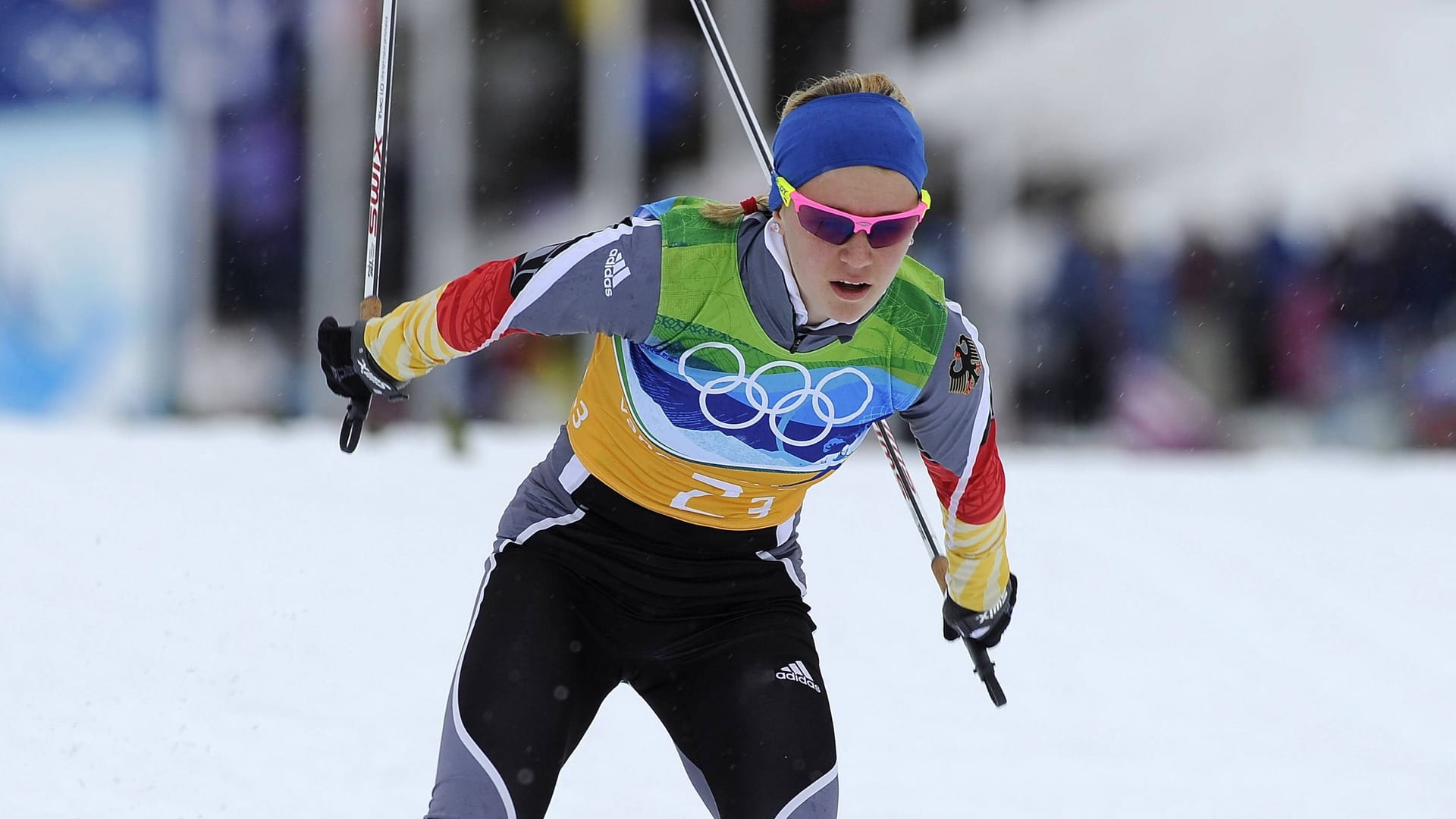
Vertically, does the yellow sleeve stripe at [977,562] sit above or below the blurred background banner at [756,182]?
above

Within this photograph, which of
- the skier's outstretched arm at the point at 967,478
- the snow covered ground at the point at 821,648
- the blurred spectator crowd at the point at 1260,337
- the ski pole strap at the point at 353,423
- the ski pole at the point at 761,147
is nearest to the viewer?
the skier's outstretched arm at the point at 967,478

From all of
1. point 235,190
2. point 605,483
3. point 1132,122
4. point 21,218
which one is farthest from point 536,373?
point 605,483

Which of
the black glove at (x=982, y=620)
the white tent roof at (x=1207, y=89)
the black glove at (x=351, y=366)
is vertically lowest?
the white tent roof at (x=1207, y=89)

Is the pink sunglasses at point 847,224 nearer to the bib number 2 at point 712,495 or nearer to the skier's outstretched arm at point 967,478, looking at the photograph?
the skier's outstretched arm at point 967,478

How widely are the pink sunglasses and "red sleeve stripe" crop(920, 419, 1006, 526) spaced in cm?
55

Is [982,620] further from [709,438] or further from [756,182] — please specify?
[756,182]

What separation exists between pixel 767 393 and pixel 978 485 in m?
0.50

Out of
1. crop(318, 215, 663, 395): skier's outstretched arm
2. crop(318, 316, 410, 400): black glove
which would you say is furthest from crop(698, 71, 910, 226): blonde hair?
crop(318, 316, 410, 400): black glove

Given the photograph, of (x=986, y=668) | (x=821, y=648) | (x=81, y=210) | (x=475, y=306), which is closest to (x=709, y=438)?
(x=475, y=306)

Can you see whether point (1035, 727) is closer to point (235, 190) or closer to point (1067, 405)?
point (1067, 405)

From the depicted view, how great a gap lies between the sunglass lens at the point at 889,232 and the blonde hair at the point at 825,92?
0.93 ft

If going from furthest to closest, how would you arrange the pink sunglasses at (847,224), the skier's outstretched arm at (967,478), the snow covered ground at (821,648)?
the snow covered ground at (821,648)
the skier's outstretched arm at (967,478)
the pink sunglasses at (847,224)

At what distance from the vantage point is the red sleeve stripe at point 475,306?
2809 millimetres

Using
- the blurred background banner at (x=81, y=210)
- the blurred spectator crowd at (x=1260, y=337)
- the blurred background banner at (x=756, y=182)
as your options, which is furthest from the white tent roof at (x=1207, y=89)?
the blurred background banner at (x=81, y=210)
